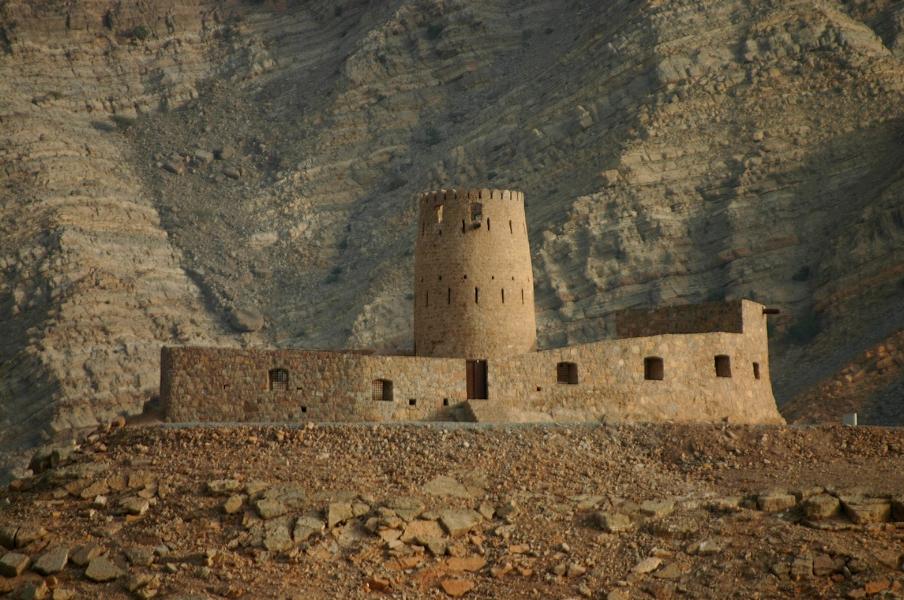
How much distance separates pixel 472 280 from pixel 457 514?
346 inches

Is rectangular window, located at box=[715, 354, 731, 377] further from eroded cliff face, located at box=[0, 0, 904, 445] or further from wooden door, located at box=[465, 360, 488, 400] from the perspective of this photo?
eroded cliff face, located at box=[0, 0, 904, 445]

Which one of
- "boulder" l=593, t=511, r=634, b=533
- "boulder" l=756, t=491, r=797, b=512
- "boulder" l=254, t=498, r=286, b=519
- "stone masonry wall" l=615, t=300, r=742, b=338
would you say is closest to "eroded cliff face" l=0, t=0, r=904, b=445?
"stone masonry wall" l=615, t=300, r=742, b=338

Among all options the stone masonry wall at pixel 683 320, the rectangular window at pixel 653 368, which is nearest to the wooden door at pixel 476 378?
the rectangular window at pixel 653 368

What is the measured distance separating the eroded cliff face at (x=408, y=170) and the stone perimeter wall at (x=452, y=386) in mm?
17010

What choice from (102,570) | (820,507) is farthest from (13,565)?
(820,507)

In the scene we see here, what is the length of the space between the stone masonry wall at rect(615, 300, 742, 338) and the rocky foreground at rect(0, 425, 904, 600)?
5.46 meters

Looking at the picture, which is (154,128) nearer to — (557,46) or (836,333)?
(557,46)

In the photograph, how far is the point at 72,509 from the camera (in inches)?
1209

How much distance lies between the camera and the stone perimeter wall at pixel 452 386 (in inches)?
1332

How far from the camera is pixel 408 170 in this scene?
75188 millimetres

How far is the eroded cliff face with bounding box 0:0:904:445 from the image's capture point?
60.9m

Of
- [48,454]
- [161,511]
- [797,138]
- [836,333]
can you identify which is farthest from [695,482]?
[797,138]

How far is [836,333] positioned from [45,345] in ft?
103

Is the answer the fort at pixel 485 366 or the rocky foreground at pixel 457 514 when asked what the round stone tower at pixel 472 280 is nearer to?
the fort at pixel 485 366
